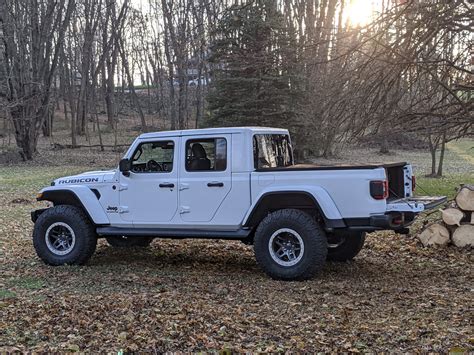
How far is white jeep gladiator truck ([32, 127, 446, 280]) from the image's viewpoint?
6.69m

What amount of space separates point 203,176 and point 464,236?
423 centimetres

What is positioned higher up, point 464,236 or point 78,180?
point 78,180

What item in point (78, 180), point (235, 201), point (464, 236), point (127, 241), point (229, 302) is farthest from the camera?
point (127, 241)

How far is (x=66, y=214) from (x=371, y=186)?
435cm

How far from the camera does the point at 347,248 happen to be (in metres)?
8.04

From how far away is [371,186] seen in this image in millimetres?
6508

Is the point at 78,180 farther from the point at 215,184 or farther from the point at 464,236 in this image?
the point at 464,236

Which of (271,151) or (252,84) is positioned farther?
(252,84)

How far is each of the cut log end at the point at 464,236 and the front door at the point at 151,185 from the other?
4425mm

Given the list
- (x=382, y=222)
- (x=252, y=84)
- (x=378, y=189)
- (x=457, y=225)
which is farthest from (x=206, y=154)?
(x=252, y=84)

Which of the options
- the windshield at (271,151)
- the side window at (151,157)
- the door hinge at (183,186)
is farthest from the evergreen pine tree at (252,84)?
the door hinge at (183,186)

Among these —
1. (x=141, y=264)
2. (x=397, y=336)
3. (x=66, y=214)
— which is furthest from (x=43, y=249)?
(x=397, y=336)

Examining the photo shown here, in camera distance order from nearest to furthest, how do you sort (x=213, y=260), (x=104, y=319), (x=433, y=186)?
(x=104, y=319) → (x=213, y=260) → (x=433, y=186)

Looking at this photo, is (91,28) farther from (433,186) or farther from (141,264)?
(141,264)
